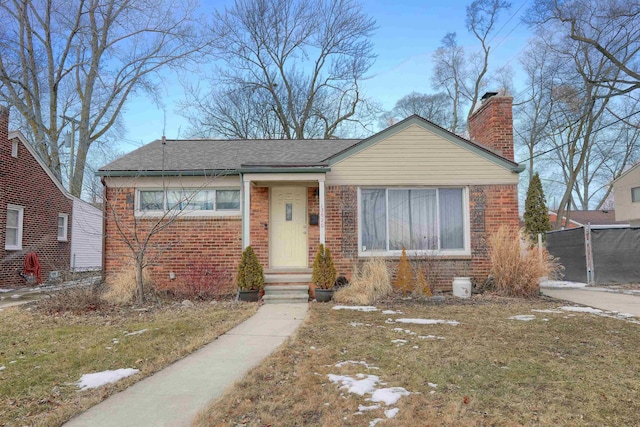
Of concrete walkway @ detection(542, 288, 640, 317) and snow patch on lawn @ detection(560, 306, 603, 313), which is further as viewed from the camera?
concrete walkway @ detection(542, 288, 640, 317)

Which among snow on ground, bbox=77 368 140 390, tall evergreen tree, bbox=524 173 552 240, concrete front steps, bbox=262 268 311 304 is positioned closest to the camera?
snow on ground, bbox=77 368 140 390

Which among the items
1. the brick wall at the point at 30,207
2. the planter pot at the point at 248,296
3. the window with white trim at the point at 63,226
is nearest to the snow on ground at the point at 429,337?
the planter pot at the point at 248,296

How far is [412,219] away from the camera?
32.6 feet

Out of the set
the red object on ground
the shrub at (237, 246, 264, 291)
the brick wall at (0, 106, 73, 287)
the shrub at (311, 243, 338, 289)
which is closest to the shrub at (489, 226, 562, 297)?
the shrub at (311, 243, 338, 289)

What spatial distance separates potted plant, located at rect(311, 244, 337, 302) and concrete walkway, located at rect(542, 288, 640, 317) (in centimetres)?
A: 509

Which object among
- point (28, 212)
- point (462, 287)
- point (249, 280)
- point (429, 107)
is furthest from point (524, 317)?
point (429, 107)

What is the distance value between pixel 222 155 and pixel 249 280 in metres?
4.23

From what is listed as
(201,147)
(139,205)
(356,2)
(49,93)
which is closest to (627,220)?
(356,2)

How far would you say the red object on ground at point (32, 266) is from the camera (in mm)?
13594

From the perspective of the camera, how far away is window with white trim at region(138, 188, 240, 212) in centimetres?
1002

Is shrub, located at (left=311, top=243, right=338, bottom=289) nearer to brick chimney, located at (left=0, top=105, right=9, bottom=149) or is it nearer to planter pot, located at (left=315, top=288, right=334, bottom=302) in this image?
planter pot, located at (left=315, top=288, right=334, bottom=302)

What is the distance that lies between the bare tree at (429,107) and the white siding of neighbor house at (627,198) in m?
11.8

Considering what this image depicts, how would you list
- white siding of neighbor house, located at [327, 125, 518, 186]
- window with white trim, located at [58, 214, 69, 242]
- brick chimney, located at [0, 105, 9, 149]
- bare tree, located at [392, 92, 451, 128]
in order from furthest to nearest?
bare tree, located at [392, 92, 451, 128], window with white trim, located at [58, 214, 69, 242], brick chimney, located at [0, 105, 9, 149], white siding of neighbor house, located at [327, 125, 518, 186]

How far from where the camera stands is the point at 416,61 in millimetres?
24766
